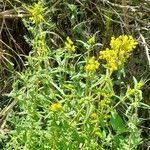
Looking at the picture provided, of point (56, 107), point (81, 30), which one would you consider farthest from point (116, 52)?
point (81, 30)

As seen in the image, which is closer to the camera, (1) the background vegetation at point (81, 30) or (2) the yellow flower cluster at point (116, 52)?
(2) the yellow flower cluster at point (116, 52)

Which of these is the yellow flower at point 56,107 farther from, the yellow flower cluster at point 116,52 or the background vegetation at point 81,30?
the background vegetation at point 81,30

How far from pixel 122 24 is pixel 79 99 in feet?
2.64

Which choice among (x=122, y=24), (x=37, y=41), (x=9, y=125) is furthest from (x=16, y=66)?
(x=37, y=41)

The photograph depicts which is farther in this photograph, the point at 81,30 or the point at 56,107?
the point at 81,30

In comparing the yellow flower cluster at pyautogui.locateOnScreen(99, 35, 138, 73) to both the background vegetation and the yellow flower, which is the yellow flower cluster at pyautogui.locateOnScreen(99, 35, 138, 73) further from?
the background vegetation

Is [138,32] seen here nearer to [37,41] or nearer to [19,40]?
[19,40]

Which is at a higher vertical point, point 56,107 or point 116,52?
point 116,52

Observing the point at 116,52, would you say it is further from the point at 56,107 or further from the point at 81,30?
the point at 81,30

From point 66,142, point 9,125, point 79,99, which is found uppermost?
point 79,99

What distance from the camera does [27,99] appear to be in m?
1.74

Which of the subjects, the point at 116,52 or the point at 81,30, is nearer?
the point at 116,52

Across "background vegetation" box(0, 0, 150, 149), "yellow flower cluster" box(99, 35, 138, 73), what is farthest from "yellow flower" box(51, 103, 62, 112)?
"background vegetation" box(0, 0, 150, 149)

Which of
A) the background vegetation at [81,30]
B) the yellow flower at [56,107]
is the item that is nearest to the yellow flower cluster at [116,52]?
the yellow flower at [56,107]
